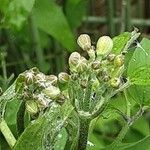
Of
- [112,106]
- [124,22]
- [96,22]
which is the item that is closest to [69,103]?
[112,106]

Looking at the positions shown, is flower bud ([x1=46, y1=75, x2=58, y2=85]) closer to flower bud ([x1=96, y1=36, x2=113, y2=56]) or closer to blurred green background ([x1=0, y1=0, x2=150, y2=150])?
flower bud ([x1=96, y1=36, x2=113, y2=56])

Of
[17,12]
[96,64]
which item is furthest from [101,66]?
[17,12]

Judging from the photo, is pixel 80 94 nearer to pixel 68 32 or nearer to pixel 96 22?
pixel 68 32

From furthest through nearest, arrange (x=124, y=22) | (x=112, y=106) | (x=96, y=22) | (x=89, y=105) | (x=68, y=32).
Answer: (x=96, y=22) → (x=124, y=22) → (x=68, y=32) → (x=112, y=106) → (x=89, y=105)

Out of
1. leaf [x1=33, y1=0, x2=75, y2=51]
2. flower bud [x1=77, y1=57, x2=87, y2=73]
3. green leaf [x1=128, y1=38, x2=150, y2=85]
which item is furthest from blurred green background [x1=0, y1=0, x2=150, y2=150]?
flower bud [x1=77, y1=57, x2=87, y2=73]

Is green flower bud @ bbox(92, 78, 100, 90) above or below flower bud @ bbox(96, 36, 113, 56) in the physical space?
below

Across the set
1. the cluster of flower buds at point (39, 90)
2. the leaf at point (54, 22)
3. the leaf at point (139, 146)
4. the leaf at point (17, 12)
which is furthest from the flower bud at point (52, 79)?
the leaf at point (54, 22)
